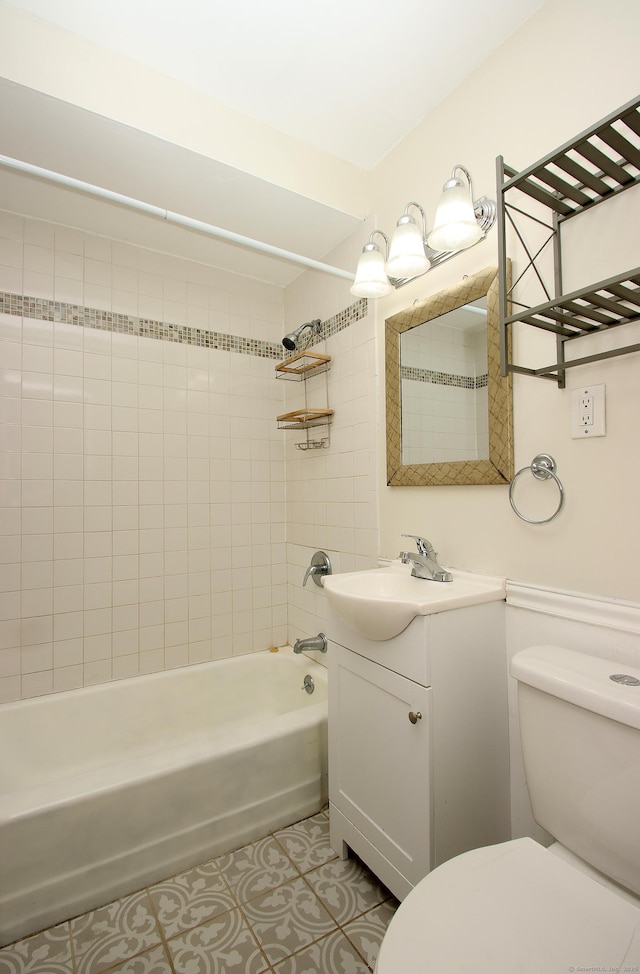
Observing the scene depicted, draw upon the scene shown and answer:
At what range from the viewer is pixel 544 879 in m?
0.83

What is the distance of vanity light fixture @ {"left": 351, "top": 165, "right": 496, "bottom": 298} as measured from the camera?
1.23 metres

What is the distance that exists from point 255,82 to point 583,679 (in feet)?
6.58

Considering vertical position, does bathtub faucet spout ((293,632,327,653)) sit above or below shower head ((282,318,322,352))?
below

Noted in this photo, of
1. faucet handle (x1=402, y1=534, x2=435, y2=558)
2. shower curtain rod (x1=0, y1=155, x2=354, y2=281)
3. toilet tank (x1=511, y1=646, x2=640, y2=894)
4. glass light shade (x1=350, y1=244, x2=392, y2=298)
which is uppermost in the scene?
shower curtain rod (x1=0, y1=155, x2=354, y2=281)

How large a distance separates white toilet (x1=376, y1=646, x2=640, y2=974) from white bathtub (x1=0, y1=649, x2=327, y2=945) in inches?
37.0

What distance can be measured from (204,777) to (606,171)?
6.61 ft

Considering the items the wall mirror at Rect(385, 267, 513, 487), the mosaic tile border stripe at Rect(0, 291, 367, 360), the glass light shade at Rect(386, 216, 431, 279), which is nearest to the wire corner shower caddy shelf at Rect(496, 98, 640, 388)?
the wall mirror at Rect(385, 267, 513, 487)

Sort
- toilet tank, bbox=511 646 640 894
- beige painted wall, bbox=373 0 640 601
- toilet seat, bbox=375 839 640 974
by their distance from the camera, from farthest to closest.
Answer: beige painted wall, bbox=373 0 640 601 < toilet tank, bbox=511 646 640 894 < toilet seat, bbox=375 839 640 974

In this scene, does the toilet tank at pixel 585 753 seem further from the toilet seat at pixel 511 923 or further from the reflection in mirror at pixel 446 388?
the reflection in mirror at pixel 446 388

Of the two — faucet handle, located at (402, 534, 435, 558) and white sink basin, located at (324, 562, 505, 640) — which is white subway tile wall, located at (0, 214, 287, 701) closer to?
white sink basin, located at (324, 562, 505, 640)

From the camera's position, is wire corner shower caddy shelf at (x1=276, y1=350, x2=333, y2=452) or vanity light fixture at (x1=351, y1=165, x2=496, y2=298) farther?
wire corner shower caddy shelf at (x1=276, y1=350, x2=333, y2=452)

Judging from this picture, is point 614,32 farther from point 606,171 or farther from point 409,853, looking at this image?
point 409,853

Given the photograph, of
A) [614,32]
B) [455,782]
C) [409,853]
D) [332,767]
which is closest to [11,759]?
[332,767]

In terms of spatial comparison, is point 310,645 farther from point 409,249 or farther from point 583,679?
point 409,249
